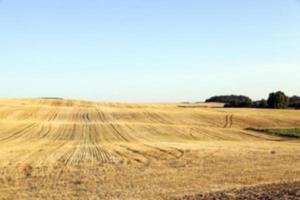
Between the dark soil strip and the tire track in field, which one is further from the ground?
the tire track in field

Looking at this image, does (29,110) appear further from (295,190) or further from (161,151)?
(295,190)

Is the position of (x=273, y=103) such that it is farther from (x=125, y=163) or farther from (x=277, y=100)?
(x=125, y=163)

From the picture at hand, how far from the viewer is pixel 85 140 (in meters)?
39.1

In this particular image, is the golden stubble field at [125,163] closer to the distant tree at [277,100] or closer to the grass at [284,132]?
the grass at [284,132]

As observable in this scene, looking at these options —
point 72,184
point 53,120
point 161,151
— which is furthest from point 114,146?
point 53,120

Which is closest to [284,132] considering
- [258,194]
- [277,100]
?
[258,194]

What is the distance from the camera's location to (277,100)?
9856 cm

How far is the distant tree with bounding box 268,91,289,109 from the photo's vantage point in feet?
323

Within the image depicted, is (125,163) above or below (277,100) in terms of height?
below

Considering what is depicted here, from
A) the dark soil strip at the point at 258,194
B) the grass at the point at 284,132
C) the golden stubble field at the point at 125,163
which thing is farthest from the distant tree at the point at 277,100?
the dark soil strip at the point at 258,194

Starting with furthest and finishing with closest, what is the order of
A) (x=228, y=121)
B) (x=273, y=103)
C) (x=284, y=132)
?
1. (x=273, y=103)
2. (x=228, y=121)
3. (x=284, y=132)

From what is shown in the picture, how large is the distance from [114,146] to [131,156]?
6.14 m

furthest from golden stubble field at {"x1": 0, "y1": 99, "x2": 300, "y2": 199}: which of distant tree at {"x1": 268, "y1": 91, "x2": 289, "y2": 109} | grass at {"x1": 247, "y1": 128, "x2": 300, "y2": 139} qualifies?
distant tree at {"x1": 268, "y1": 91, "x2": 289, "y2": 109}

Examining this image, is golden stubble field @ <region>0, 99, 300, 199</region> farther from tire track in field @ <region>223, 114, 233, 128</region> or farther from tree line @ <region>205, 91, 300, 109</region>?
tree line @ <region>205, 91, 300, 109</region>
